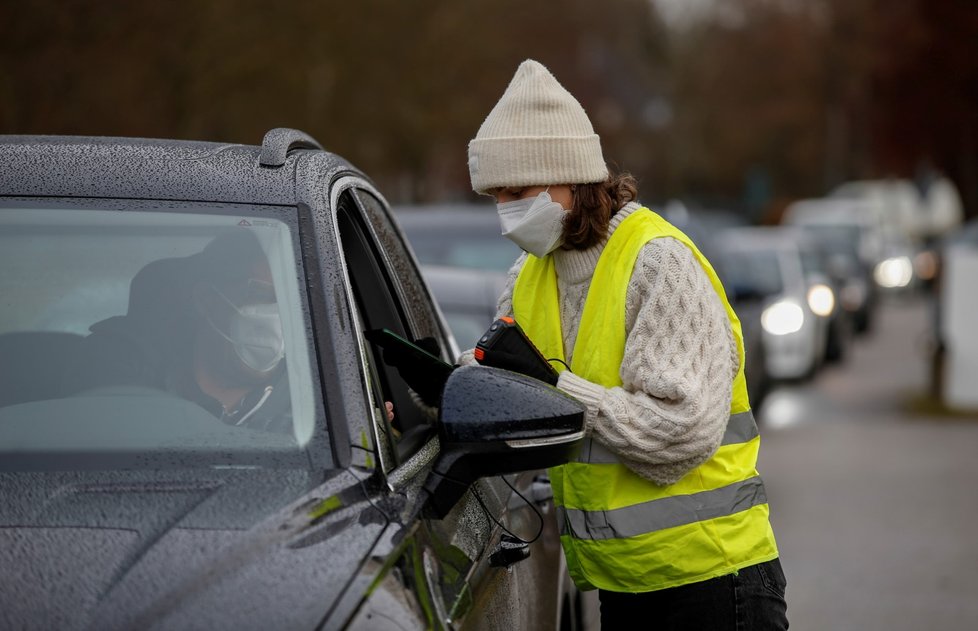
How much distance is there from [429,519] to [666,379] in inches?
25.9

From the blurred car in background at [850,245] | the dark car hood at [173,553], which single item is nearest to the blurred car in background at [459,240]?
the dark car hood at [173,553]

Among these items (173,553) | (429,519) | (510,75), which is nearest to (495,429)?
(429,519)

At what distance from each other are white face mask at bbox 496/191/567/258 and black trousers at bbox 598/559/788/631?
794 mm

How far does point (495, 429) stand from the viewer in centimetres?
292

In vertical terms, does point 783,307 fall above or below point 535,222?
below

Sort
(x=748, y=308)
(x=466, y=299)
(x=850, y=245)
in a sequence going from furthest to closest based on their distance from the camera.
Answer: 1. (x=850, y=245)
2. (x=748, y=308)
3. (x=466, y=299)

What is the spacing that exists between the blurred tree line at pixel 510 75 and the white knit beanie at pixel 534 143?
0.54m

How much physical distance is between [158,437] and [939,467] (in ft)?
34.6

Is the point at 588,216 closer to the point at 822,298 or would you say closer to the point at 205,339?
the point at 205,339

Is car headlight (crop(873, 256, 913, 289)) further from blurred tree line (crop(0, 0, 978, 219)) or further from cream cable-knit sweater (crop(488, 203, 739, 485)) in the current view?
cream cable-knit sweater (crop(488, 203, 739, 485))

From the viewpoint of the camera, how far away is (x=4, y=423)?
121 inches

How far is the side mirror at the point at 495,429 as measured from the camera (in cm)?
293

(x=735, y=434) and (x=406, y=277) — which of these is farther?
(x=406, y=277)

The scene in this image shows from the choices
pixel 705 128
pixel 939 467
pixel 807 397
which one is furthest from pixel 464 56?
pixel 705 128
